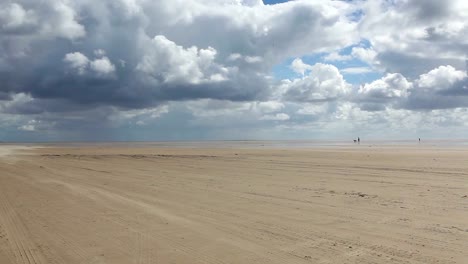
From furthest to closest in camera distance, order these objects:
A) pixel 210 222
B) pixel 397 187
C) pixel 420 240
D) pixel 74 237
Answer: pixel 397 187 → pixel 210 222 → pixel 74 237 → pixel 420 240

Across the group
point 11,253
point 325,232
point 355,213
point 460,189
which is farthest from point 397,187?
point 11,253

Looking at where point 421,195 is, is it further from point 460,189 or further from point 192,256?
point 192,256

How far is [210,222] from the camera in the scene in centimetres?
1003

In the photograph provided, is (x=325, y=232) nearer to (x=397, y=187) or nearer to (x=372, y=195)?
(x=372, y=195)

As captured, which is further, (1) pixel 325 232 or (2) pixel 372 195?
(2) pixel 372 195

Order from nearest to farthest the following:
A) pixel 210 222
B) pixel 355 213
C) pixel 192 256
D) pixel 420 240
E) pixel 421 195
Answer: pixel 192 256 < pixel 420 240 < pixel 210 222 < pixel 355 213 < pixel 421 195

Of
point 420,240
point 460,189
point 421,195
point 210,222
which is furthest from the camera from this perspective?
point 460,189

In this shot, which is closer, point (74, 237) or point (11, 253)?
point (11, 253)

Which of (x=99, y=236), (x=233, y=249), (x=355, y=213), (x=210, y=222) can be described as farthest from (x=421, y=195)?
(x=99, y=236)

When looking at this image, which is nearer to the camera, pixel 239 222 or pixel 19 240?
pixel 19 240

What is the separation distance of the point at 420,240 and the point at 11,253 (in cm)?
787

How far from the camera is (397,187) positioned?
15570mm

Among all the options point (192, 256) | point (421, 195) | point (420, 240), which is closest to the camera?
point (192, 256)

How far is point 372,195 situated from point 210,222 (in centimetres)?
640
